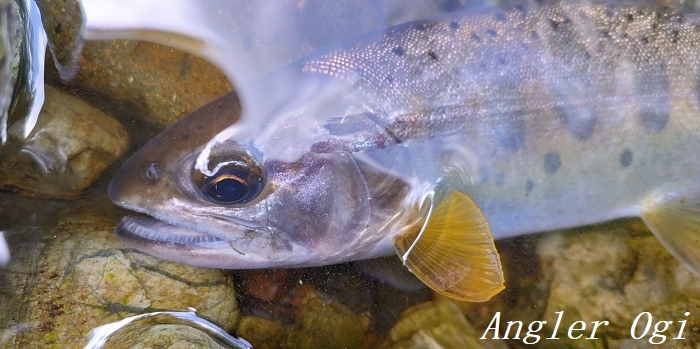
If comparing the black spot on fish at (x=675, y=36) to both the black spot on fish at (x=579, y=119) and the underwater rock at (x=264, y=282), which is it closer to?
the black spot on fish at (x=579, y=119)

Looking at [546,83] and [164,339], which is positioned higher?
[546,83]

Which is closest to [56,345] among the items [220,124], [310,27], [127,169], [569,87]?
[127,169]

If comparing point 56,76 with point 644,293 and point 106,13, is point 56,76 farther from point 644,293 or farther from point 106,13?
point 644,293

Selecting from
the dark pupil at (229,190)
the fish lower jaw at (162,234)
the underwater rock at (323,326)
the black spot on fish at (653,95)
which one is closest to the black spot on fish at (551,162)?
the black spot on fish at (653,95)

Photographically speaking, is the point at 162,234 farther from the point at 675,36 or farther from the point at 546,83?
the point at 675,36

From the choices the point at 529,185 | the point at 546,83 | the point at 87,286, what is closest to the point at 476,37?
the point at 546,83

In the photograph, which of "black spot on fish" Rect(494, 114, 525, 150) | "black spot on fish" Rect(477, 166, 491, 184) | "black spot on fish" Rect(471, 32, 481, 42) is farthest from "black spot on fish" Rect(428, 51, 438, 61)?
"black spot on fish" Rect(477, 166, 491, 184)
